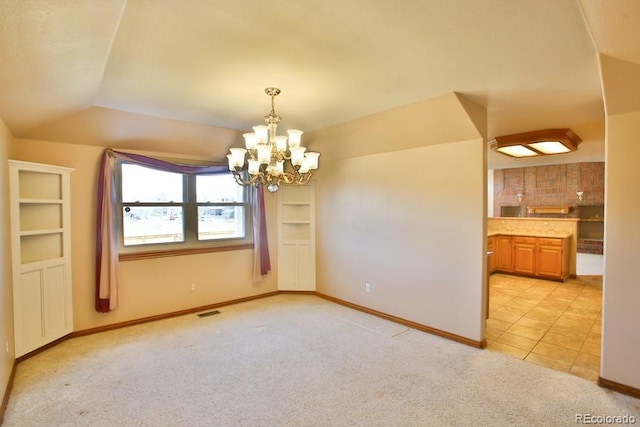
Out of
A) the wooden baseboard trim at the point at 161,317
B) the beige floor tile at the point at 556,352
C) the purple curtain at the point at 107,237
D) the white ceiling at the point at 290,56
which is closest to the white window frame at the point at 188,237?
the purple curtain at the point at 107,237

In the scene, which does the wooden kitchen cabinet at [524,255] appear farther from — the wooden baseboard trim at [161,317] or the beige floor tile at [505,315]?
the wooden baseboard trim at [161,317]

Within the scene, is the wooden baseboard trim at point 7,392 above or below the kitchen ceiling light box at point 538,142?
below

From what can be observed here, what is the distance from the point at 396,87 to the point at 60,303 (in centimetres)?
428

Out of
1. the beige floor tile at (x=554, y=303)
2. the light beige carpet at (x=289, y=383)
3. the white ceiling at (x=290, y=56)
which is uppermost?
the white ceiling at (x=290, y=56)

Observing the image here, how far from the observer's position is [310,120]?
422 centimetres

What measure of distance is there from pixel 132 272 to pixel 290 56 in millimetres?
3468

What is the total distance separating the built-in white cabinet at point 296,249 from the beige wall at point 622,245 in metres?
3.84

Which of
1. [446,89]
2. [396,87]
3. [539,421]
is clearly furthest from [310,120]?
[539,421]

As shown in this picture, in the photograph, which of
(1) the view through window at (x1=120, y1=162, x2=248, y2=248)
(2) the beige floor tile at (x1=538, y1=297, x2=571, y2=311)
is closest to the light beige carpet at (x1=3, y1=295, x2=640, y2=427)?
(1) the view through window at (x1=120, y1=162, x2=248, y2=248)

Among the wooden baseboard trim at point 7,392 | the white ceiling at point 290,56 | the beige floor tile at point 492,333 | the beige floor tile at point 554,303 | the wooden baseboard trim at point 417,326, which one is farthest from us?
the beige floor tile at point 554,303

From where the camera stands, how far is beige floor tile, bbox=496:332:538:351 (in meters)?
3.52

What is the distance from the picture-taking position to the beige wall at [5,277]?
2469mm

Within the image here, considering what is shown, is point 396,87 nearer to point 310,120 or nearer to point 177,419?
point 310,120

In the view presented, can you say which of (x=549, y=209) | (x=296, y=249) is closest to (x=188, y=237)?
(x=296, y=249)
